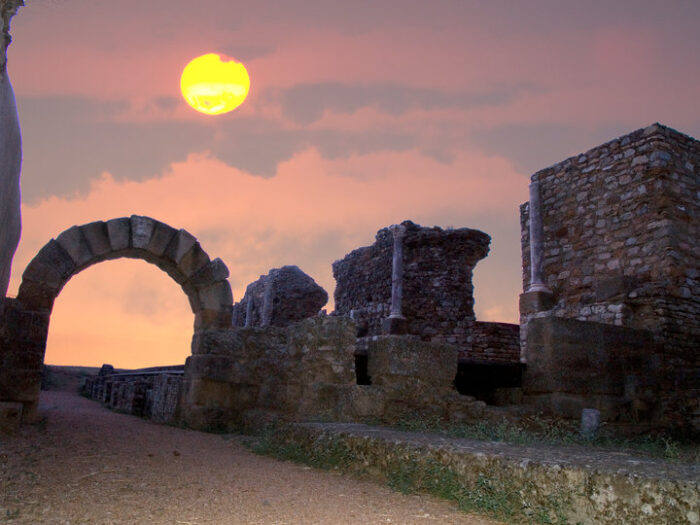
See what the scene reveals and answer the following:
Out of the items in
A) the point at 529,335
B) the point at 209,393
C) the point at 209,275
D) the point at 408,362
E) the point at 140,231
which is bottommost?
the point at 209,393

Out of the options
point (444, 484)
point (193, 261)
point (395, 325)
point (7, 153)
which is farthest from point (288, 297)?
point (444, 484)

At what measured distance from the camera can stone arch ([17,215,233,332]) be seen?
6492 mm

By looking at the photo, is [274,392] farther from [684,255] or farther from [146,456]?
[684,255]

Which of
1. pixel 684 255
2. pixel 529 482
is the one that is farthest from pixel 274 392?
pixel 684 255

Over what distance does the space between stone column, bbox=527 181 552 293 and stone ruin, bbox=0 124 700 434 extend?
2cm

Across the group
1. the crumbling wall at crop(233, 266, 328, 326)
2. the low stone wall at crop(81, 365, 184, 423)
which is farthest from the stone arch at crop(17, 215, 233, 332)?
the crumbling wall at crop(233, 266, 328, 326)

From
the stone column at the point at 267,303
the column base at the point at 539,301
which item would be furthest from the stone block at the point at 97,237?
the stone column at the point at 267,303

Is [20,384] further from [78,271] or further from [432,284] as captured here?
[432,284]

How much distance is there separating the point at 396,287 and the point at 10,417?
10.8m

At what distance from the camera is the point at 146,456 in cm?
426

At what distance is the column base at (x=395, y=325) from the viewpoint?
48.4ft

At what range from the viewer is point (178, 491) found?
3.11m

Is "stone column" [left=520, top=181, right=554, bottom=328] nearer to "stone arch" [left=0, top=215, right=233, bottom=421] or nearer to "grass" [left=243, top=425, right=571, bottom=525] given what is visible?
"stone arch" [left=0, top=215, right=233, bottom=421]

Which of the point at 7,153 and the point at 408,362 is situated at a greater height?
the point at 7,153
